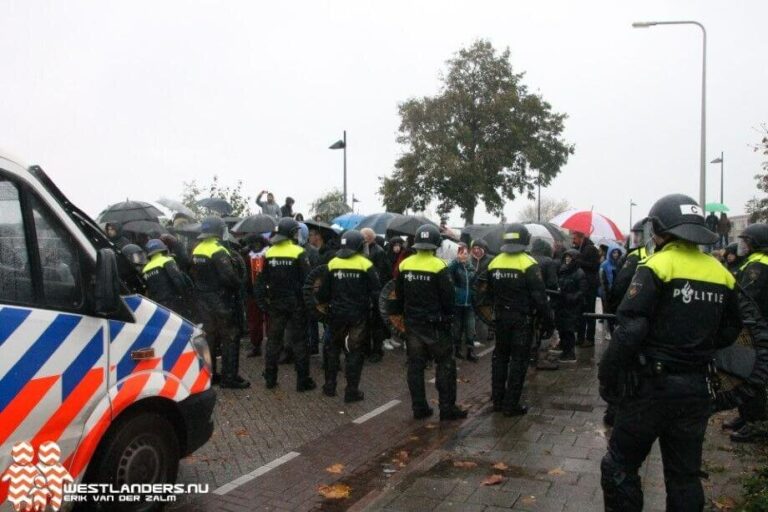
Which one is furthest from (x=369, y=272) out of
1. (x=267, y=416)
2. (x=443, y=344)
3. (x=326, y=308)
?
(x=267, y=416)

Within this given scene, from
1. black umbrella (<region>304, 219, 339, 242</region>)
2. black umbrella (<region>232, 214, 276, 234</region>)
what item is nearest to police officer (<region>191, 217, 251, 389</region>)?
black umbrella (<region>232, 214, 276, 234</region>)

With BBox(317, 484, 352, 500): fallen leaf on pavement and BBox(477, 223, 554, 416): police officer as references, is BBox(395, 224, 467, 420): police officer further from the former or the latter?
BBox(317, 484, 352, 500): fallen leaf on pavement

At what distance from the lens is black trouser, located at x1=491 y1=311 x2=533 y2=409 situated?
7199 mm

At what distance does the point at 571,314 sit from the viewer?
10.7 m

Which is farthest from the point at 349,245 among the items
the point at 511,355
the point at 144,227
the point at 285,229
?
the point at 144,227

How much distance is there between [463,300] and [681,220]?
6.78 metres

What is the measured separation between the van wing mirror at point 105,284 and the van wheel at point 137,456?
77 cm

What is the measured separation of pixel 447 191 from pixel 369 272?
1464 inches

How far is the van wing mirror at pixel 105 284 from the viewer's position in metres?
3.70

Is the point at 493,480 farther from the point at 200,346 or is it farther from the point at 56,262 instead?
the point at 56,262

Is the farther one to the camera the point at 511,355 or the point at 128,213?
the point at 128,213

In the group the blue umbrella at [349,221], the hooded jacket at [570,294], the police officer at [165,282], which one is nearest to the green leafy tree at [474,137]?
the blue umbrella at [349,221]

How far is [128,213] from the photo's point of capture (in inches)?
459

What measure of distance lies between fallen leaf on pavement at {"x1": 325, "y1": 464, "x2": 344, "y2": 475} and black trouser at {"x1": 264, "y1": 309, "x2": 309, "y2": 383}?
8.75 ft
